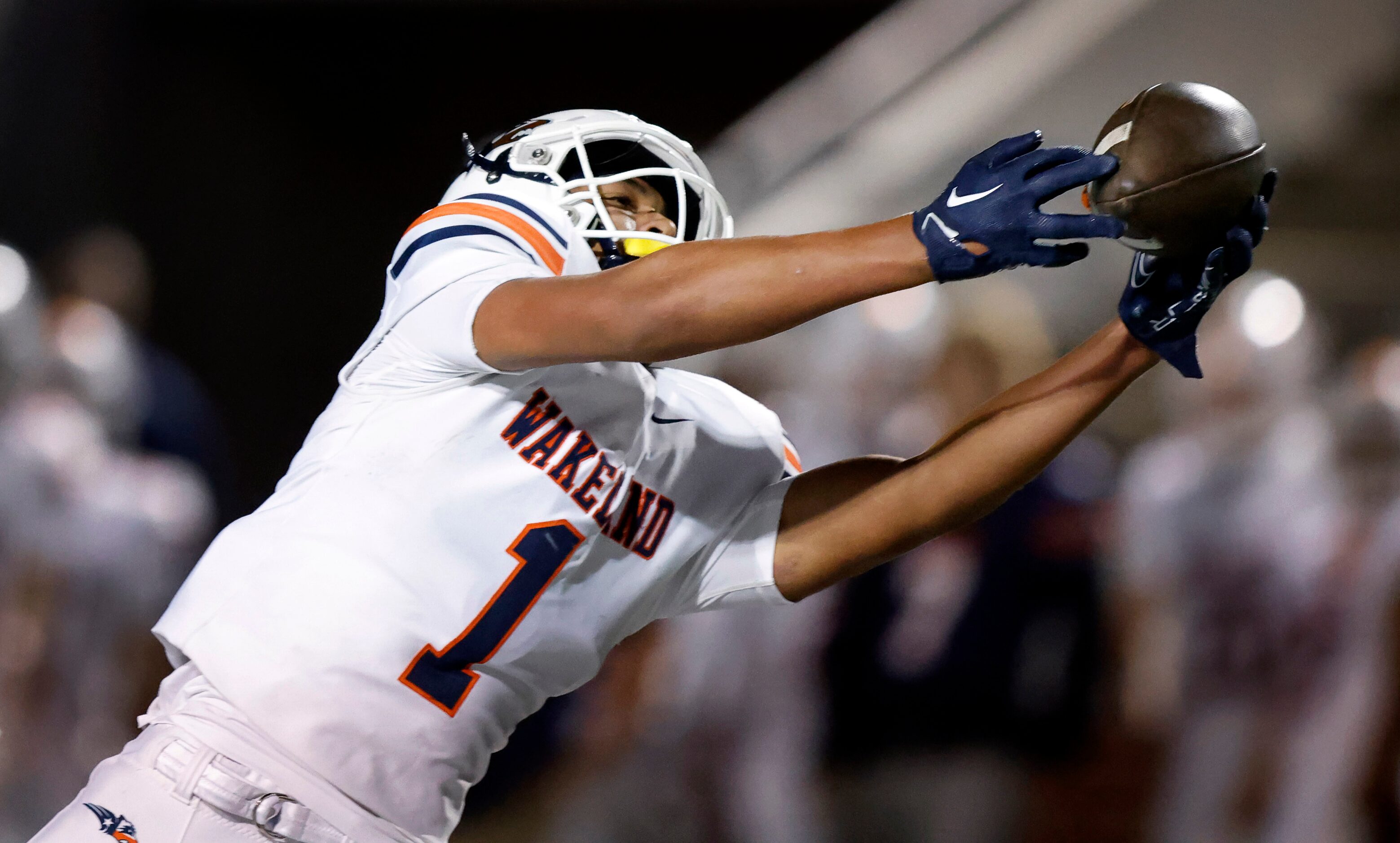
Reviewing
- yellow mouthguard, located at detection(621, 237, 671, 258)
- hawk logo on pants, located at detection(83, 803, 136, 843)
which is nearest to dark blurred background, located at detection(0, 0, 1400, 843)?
yellow mouthguard, located at detection(621, 237, 671, 258)

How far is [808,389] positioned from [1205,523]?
4.56 ft

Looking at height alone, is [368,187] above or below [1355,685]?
above

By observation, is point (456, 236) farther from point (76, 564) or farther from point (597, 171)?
point (76, 564)

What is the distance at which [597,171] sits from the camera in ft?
6.13

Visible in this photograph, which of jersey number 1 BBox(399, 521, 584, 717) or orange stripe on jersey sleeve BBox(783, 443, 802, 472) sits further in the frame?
orange stripe on jersey sleeve BBox(783, 443, 802, 472)

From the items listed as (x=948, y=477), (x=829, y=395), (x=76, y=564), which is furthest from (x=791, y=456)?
(x=76, y=564)

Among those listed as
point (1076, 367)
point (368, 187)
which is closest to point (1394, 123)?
point (368, 187)

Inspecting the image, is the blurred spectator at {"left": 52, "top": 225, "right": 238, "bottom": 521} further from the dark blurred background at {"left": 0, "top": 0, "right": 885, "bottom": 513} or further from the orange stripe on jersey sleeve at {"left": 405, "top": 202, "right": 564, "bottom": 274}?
the orange stripe on jersey sleeve at {"left": 405, "top": 202, "right": 564, "bottom": 274}

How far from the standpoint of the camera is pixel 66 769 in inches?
167

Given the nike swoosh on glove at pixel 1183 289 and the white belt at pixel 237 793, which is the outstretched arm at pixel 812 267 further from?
the white belt at pixel 237 793

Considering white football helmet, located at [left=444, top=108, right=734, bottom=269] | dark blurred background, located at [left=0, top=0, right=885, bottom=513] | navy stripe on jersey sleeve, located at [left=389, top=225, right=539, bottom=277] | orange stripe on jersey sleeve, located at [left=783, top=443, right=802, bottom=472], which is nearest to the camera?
navy stripe on jersey sleeve, located at [left=389, top=225, right=539, bottom=277]

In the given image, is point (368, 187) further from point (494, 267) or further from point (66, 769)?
point (494, 267)

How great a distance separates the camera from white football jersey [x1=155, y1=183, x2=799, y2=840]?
1.53m

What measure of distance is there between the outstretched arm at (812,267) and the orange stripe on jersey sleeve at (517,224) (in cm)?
20
